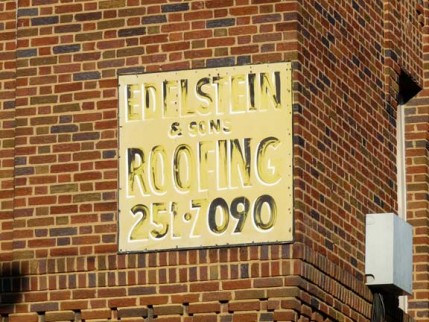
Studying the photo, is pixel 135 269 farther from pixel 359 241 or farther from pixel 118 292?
pixel 359 241

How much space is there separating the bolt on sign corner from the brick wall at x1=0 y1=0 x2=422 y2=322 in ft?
0.31

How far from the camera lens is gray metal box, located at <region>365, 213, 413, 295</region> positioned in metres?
15.5

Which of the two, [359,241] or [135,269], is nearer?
[135,269]

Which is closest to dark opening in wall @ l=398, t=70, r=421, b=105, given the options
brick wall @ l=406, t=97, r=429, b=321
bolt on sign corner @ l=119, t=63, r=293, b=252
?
A: brick wall @ l=406, t=97, r=429, b=321

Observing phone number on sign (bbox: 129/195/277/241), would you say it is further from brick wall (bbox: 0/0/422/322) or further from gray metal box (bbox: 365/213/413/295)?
gray metal box (bbox: 365/213/413/295)

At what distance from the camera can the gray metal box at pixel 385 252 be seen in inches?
608

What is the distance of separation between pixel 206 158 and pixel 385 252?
1.89 m

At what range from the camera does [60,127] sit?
14938 millimetres

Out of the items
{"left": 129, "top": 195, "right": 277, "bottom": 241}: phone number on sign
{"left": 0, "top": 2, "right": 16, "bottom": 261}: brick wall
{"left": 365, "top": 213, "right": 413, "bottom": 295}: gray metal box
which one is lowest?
{"left": 365, "top": 213, "right": 413, "bottom": 295}: gray metal box

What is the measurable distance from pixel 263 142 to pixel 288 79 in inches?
20.5

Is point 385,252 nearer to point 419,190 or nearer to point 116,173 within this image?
point 419,190

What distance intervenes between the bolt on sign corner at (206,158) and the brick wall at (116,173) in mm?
94

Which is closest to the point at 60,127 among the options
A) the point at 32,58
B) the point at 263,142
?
the point at 32,58

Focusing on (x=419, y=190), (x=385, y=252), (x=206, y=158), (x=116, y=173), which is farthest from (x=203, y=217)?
(x=419, y=190)
